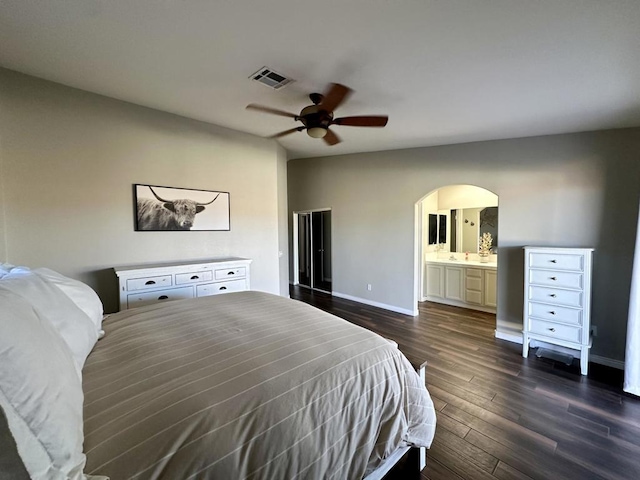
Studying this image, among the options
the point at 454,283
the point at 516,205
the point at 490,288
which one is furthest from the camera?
the point at 454,283

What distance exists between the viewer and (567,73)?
2066 mm

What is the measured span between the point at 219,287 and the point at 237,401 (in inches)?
94.5

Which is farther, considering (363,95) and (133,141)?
(133,141)

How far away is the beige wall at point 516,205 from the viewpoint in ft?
9.86

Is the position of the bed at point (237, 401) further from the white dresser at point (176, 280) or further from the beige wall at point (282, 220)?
the beige wall at point (282, 220)

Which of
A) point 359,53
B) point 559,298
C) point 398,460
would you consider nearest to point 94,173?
point 359,53

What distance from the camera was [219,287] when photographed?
3.23 meters

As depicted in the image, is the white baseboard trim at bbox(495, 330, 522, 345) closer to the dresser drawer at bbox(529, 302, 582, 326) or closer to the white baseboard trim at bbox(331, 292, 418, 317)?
the dresser drawer at bbox(529, 302, 582, 326)

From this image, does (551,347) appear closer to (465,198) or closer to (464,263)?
(464,263)

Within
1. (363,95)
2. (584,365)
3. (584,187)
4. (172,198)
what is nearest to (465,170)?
(584,187)

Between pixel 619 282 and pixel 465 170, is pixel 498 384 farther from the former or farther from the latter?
pixel 465 170

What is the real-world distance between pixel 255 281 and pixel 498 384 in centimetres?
307

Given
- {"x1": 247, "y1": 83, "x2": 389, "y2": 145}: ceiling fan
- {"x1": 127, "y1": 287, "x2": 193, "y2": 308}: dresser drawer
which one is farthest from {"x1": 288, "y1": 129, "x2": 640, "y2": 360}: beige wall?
{"x1": 127, "y1": 287, "x2": 193, "y2": 308}: dresser drawer

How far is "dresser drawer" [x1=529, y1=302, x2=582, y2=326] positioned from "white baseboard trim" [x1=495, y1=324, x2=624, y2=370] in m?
0.49
